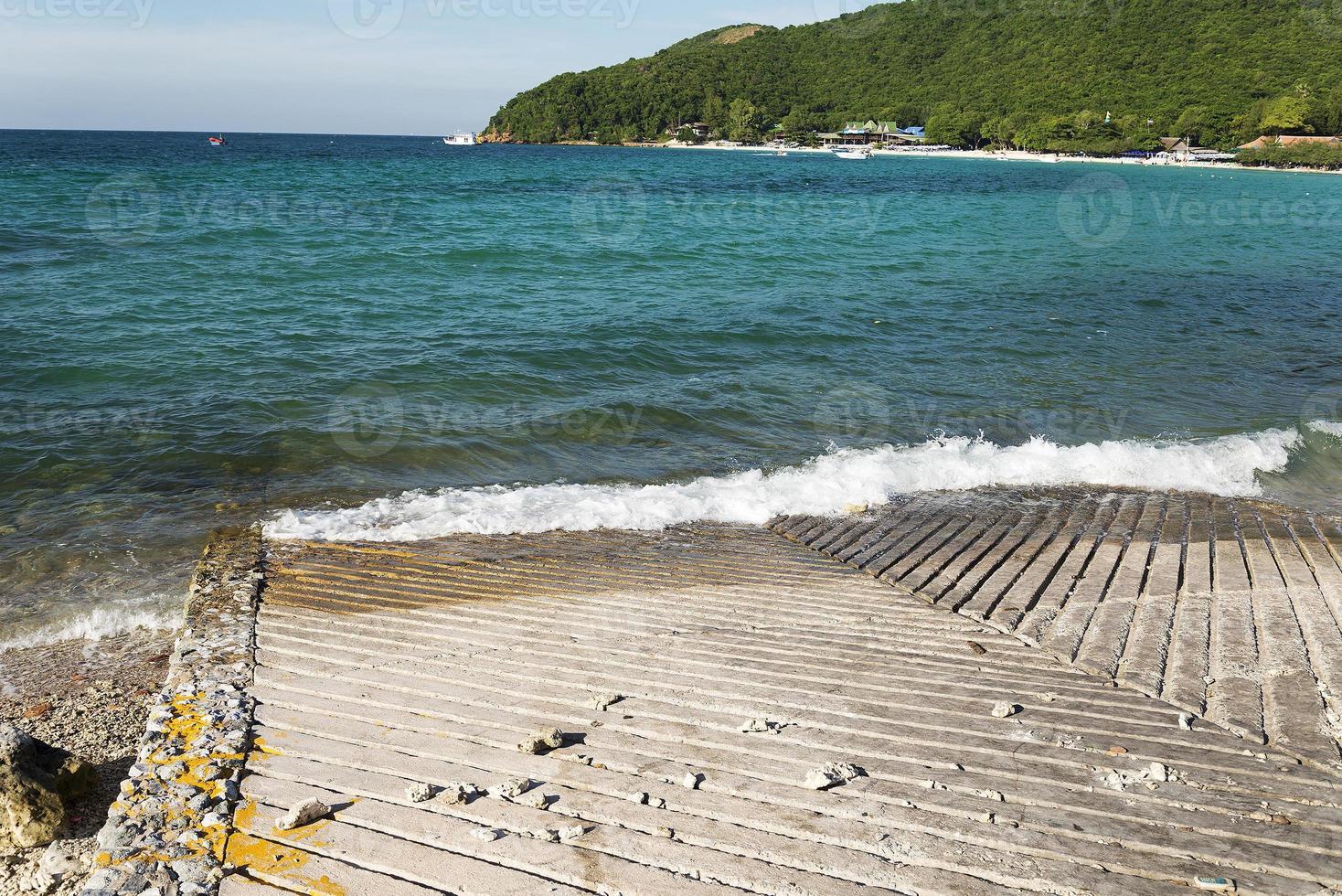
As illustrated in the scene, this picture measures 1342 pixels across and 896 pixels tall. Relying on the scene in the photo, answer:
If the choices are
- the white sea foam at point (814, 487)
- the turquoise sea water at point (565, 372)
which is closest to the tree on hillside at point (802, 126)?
the turquoise sea water at point (565, 372)

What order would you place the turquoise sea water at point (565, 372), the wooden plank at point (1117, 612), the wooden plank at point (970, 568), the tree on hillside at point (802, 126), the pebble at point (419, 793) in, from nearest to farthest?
the pebble at point (419, 793) → the wooden plank at point (1117, 612) → the wooden plank at point (970, 568) → the turquoise sea water at point (565, 372) → the tree on hillside at point (802, 126)

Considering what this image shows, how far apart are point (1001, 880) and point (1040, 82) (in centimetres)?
18916

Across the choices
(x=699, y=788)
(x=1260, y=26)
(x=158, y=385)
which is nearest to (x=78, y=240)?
(x=158, y=385)

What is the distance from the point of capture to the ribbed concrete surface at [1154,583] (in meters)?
6.39

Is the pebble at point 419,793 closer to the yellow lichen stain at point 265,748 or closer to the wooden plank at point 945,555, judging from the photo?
the yellow lichen stain at point 265,748

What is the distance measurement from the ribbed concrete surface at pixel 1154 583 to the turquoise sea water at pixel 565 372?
59.8 inches

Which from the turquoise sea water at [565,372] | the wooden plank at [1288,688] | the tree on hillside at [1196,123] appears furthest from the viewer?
the tree on hillside at [1196,123]

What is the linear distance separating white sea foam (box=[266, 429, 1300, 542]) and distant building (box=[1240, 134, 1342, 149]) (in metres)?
139

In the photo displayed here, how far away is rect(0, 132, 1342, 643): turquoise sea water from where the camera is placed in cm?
1169

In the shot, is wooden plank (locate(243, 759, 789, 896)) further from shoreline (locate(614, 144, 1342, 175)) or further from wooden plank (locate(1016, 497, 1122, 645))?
shoreline (locate(614, 144, 1342, 175))

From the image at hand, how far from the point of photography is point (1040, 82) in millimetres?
167750

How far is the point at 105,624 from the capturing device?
849cm

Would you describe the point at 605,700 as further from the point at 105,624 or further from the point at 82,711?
the point at 105,624

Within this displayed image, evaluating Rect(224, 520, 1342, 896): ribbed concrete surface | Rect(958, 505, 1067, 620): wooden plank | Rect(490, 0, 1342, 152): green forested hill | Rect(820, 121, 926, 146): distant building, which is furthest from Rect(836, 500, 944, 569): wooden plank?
Rect(820, 121, 926, 146): distant building
